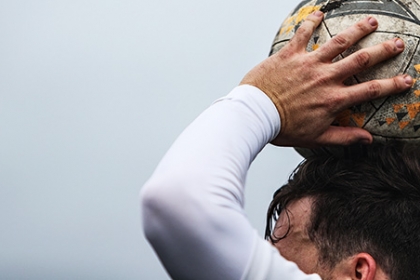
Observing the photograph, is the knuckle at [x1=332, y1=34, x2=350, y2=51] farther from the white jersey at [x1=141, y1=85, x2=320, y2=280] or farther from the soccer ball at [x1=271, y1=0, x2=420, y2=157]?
the white jersey at [x1=141, y1=85, x2=320, y2=280]

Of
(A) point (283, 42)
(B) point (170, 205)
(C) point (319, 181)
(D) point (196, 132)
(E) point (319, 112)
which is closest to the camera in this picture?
(B) point (170, 205)

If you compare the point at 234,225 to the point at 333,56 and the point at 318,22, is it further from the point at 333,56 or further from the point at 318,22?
the point at 318,22

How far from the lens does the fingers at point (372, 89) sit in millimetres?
3068

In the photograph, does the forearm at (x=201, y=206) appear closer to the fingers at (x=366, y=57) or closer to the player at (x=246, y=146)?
the player at (x=246, y=146)

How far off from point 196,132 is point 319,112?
0.70 metres

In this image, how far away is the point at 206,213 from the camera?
2.42 meters

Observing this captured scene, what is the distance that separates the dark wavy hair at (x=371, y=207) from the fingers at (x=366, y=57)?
475 millimetres

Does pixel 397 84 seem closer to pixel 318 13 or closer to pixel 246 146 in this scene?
pixel 318 13

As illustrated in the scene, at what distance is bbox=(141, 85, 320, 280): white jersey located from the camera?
7.86 feet

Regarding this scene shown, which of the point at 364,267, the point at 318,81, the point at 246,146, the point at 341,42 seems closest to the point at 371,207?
the point at 364,267

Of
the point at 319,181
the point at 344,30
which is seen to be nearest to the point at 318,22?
the point at 344,30

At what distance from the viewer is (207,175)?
2.49 m

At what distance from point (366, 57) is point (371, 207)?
2.55ft

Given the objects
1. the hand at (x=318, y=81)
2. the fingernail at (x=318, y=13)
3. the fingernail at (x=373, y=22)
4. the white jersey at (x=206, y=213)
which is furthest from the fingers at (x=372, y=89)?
the white jersey at (x=206, y=213)
